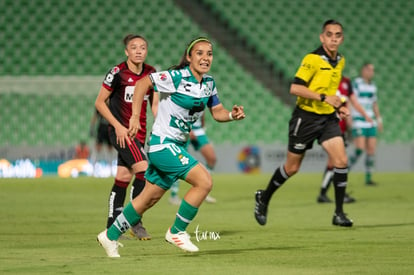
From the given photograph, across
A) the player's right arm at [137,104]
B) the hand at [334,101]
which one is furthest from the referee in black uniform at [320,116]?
the player's right arm at [137,104]

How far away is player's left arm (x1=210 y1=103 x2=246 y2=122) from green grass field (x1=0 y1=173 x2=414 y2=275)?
3.87 feet

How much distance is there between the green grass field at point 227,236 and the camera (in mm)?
7004

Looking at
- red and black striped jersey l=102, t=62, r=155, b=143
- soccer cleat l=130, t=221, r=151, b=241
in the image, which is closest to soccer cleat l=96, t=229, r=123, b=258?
soccer cleat l=130, t=221, r=151, b=241

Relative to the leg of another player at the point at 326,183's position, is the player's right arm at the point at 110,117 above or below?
above

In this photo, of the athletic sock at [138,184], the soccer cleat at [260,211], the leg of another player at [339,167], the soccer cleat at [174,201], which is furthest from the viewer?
the soccer cleat at [174,201]

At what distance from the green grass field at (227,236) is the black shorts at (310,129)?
3.18ft

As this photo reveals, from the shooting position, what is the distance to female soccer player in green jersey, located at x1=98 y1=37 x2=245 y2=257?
7664mm

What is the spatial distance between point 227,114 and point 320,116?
10.1 feet

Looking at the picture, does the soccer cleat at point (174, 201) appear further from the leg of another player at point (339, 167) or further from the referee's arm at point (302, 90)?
the referee's arm at point (302, 90)

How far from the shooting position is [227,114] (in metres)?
7.91

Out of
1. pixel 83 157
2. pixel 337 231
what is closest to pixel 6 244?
pixel 337 231

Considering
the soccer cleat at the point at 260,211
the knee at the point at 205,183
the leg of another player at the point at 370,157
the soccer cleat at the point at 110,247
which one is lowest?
the leg of another player at the point at 370,157

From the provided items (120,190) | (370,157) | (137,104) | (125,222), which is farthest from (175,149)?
(370,157)

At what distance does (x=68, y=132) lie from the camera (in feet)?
71.8
